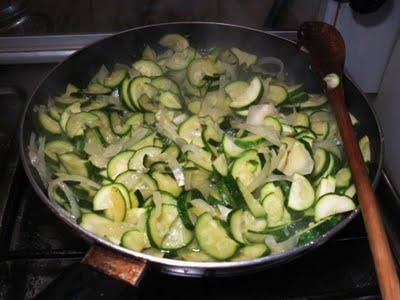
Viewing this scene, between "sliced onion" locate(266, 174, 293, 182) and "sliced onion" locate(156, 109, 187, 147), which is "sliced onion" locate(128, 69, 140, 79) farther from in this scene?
"sliced onion" locate(266, 174, 293, 182)

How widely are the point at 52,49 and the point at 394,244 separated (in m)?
1.53

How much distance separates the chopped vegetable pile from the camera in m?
1.19

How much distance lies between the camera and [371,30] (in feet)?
5.90

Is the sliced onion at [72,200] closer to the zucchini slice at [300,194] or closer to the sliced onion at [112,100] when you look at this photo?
the sliced onion at [112,100]

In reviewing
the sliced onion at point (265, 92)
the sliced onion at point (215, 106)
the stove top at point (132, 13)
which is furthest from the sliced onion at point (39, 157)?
the stove top at point (132, 13)

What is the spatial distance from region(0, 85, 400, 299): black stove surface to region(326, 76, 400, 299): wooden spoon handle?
0.79 feet

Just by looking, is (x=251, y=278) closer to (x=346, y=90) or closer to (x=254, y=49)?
(x=346, y=90)

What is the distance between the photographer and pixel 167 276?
137 centimetres

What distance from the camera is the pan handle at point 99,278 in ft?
3.11

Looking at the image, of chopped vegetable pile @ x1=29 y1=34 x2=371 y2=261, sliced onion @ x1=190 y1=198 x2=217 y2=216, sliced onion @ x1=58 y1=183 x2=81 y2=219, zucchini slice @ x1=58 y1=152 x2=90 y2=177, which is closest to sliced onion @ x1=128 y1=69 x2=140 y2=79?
chopped vegetable pile @ x1=29 y1=34 x2=371 y2=261

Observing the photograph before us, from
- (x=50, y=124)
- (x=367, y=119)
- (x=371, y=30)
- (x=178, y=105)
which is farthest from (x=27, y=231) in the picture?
(x=371, y=30)

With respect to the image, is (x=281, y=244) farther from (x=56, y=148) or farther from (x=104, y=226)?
(x=56, y=148)

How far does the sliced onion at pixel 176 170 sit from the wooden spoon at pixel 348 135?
501mm

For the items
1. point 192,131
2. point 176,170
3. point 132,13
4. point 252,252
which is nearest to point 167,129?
point 192,131
